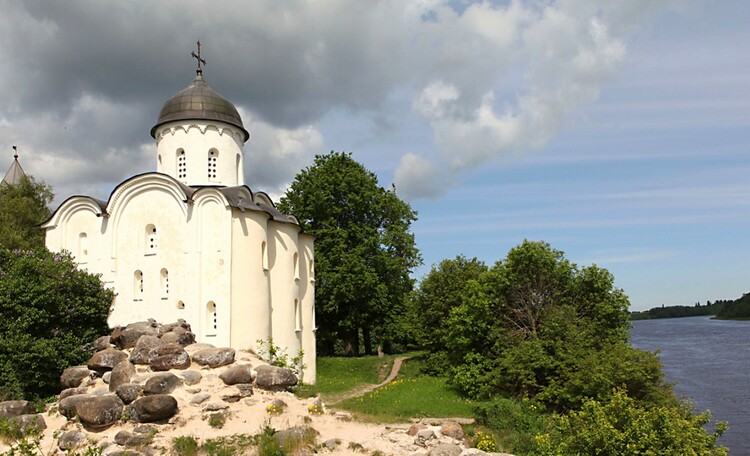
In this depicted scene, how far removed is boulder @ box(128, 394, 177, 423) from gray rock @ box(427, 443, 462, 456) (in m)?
6.34

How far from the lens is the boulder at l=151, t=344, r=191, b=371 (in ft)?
49.8

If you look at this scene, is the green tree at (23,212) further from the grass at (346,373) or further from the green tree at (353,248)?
the grass at (346,373)

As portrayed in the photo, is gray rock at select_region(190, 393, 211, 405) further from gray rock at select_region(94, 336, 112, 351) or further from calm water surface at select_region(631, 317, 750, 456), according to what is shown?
calm water surface at select_region(631, 317, 750, 456)

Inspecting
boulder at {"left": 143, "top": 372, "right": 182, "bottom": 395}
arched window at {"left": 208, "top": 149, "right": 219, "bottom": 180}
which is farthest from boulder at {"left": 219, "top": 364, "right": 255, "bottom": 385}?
arched window at {"left": 208, "top": 149, "right": 219, "bottom": 180}

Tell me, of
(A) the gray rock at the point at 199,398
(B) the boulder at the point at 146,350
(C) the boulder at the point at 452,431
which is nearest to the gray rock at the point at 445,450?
(C) the boulder at the point at 452,431

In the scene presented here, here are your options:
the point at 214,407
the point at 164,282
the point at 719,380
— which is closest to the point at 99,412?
the point at 214,407

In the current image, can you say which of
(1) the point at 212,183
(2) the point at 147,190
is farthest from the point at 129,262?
(1) the point at 212,183

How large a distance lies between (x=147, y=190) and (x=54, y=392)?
6975 millimetres

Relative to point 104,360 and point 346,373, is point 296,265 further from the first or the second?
point 104,360

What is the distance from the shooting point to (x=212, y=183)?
2141cm

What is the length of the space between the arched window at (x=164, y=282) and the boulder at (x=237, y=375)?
14.1ft

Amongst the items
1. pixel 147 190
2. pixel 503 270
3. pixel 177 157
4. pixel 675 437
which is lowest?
pixel 675 437

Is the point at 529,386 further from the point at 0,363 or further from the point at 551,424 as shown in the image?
the point at 0,363

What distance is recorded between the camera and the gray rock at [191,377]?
14.6 m
